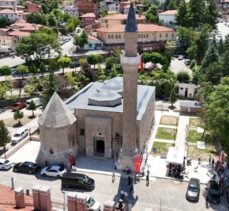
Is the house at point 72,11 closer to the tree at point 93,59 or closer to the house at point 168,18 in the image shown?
the house at point 168,18

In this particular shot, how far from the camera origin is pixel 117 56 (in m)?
69.4

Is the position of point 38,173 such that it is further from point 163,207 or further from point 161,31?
point 161,31

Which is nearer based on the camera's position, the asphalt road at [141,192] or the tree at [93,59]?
the asphalt road at [141,192]

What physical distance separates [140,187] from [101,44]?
55.2 m

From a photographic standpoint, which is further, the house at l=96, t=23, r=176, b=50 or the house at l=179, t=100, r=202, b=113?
the house at l=96, t=23, r=176, b=50

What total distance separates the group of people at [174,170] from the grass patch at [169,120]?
41.1 feet

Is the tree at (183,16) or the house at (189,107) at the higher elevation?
the tree at (183,16)

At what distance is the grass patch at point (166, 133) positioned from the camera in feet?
137

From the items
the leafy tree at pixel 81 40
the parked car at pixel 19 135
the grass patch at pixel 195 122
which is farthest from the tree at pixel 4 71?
the grass patch at pixel 195 122

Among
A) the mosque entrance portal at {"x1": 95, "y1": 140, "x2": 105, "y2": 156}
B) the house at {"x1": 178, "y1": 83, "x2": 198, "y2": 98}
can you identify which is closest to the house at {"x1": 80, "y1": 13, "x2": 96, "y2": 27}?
the house at {"x1": 178, "y1": 83, "x2": 198, "y2": 98}

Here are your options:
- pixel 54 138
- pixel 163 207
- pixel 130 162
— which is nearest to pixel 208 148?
pixel 130 162

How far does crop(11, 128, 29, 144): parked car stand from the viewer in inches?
1604

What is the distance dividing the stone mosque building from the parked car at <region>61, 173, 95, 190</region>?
3.95 metres

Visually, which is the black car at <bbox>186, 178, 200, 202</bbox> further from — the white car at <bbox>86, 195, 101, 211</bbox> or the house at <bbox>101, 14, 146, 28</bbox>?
the house at <bbox>101, 14, 146, 28</bbox>
